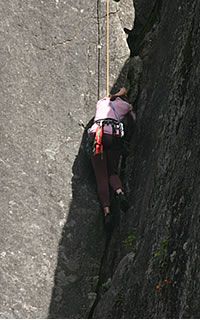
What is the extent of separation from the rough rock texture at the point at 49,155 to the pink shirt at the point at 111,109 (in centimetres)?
87

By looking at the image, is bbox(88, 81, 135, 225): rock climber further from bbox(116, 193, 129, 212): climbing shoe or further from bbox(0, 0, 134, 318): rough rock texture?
bbox(0, 0, 134, 318): rough rock texture

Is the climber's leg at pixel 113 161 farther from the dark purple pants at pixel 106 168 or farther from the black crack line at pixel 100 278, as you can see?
the black crack line at pixel 100 278

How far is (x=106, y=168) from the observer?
570 inches

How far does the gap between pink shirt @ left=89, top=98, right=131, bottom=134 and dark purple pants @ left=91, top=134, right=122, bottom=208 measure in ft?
1.28

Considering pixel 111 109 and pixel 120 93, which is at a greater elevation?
pixel 120 93

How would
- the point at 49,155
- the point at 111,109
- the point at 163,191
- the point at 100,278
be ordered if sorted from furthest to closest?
the point at 49,155 < the point at 111,109 < the point at 100,278 < the point at 163,191

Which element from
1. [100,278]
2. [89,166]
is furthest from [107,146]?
[100,278]

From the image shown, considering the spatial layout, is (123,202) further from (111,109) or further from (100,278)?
(111,109)

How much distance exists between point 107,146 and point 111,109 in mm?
715

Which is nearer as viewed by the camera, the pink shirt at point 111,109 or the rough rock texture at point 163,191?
the rough rock texture at point 163,191

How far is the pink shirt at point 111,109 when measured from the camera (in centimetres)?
1452

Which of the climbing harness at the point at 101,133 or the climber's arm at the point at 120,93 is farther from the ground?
the climber's arm at the point at 120,93

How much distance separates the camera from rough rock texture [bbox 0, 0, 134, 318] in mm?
13867

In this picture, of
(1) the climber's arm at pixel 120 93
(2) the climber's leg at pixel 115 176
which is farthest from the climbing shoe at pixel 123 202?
(1) the climber's arm at pixel 120 93
